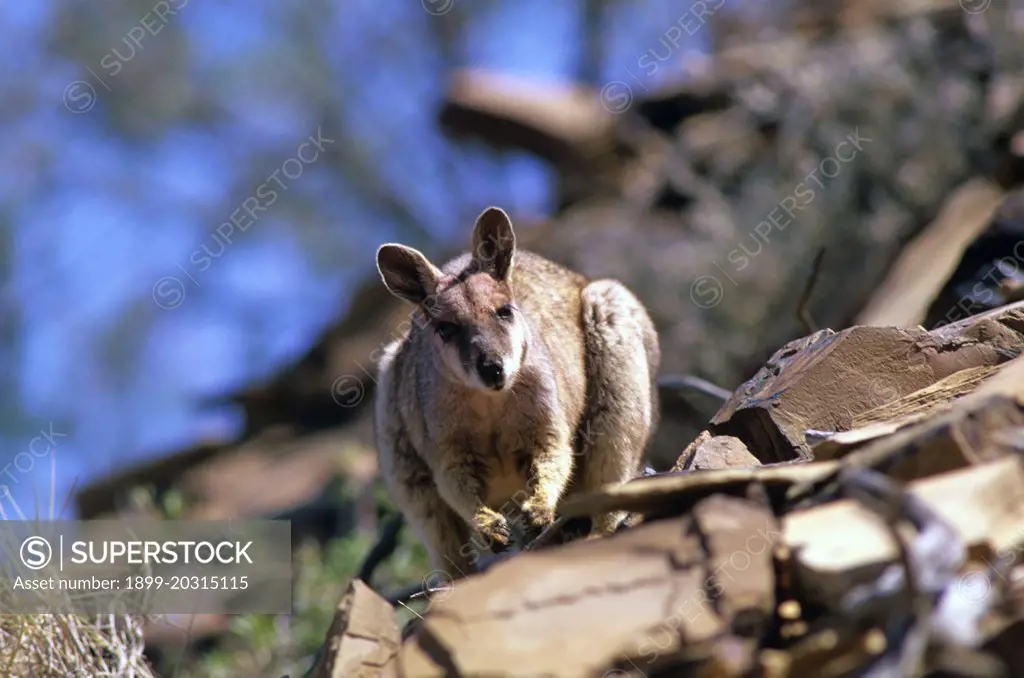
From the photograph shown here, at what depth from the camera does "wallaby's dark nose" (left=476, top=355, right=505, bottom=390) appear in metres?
5.89

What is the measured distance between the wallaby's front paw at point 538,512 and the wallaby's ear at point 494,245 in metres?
1.32

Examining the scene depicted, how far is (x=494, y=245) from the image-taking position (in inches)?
259

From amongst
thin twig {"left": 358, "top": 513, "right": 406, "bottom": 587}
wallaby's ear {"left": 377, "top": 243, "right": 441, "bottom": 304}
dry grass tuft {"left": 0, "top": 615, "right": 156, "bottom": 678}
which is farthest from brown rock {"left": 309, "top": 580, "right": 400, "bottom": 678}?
thin twig {"left": 358, "top": 513, "right": 406, "bottom": 587}

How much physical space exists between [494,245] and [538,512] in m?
1.57

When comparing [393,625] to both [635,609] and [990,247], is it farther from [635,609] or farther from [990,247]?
[990,247]

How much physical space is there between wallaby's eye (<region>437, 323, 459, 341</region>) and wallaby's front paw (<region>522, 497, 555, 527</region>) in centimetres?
101

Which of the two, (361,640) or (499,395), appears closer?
(361,640)

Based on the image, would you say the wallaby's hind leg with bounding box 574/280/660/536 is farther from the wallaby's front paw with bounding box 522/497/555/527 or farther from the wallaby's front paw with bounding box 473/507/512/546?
the wallaby's front paw with bounding box 473/507/512/546

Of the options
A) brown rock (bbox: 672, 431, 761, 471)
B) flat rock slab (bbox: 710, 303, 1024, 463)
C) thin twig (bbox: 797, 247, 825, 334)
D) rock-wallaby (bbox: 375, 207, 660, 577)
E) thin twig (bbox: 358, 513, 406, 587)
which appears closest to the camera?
brown rock (bbox: 672, 431, 761, 471)

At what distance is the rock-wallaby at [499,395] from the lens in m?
6.25

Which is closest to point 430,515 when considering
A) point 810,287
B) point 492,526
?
point 492,526

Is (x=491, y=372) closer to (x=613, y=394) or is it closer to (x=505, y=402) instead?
(x=505, y=402)

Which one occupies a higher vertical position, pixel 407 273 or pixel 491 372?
pixel 407 273

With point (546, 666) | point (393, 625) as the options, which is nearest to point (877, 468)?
point (546, 666)
